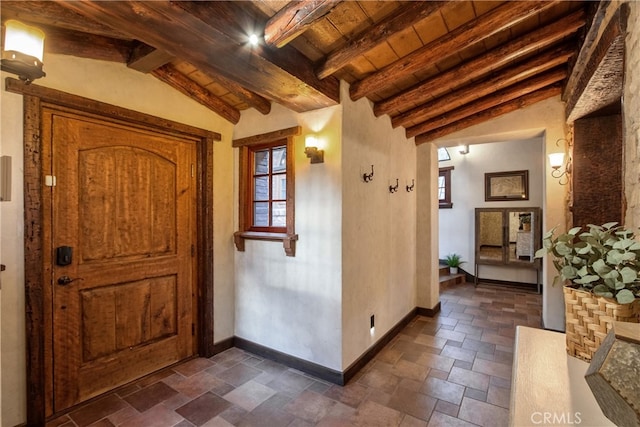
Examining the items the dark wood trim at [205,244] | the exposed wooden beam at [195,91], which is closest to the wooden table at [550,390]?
the dark wood trim at [205,244]

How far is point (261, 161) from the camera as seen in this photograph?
120 inches

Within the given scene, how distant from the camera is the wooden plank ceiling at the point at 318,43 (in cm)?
148

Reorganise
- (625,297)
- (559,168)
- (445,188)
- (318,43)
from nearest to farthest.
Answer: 1. (625,297)
2. (318,43)
3. (559,168)
4. (445,188)

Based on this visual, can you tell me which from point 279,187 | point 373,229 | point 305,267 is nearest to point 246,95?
point 279,187

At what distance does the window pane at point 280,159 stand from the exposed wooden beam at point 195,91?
2.05 ft

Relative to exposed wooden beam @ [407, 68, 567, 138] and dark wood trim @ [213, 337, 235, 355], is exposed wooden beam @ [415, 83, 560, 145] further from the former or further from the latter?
dark wood trim @ [213, 337, 235, 355]

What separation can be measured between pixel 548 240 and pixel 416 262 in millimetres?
3164

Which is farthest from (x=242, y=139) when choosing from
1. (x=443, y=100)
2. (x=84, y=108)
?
(x=443, y=100)

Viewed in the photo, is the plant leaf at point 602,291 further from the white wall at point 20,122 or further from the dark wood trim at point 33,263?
the dark wood trim at point 33,263

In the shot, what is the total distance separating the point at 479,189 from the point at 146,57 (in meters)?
6.01

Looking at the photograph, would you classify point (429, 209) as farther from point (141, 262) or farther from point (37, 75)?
point (37, 75)

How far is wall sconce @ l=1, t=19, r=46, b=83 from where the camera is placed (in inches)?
55.3

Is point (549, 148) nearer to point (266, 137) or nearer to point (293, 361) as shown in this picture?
point (266, 137)

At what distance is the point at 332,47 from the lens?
6.72 ft
